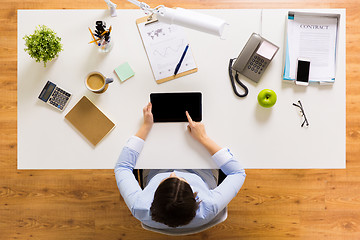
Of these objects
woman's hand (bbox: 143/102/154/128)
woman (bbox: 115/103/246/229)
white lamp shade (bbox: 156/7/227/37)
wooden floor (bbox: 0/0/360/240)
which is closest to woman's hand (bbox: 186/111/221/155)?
woman (bbox: 115/103/246/229)

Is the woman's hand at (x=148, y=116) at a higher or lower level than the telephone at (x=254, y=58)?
lower

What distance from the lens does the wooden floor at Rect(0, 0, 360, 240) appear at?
185 centimetres

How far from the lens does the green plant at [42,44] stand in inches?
44.4

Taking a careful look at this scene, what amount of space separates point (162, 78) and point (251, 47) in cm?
39

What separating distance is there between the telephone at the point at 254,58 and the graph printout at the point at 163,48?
0.63 ft

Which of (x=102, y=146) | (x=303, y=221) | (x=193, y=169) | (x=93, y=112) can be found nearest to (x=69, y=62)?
(x=93, y=112)

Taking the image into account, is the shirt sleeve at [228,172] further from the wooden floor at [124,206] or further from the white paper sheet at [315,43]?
the wooden floor at [124,206]

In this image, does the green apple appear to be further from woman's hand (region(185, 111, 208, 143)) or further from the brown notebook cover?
the brown notebook cover

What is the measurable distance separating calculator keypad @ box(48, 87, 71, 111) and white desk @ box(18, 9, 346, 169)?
2 centimetres

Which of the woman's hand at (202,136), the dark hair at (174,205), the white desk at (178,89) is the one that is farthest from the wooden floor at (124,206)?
the dark hair at (174,205)

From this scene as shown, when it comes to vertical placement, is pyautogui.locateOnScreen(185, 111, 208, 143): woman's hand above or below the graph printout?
below

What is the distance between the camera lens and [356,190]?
1.85 metres

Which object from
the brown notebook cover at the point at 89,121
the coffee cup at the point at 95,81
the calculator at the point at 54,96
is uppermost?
the coffee cup at the point at 95,81

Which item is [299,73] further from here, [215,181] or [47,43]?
[47,43]
